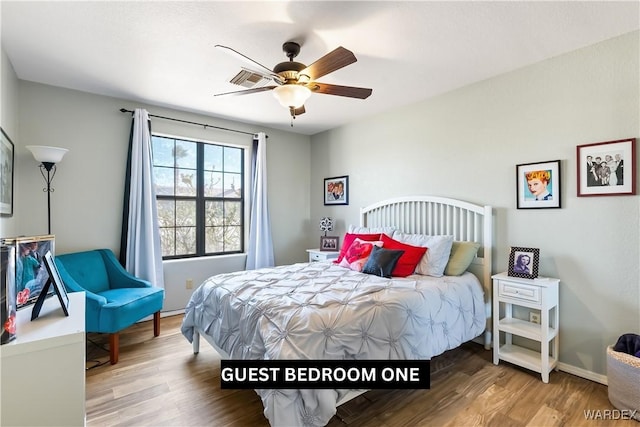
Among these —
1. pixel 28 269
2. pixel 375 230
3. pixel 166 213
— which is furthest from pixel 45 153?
pixel 375 230

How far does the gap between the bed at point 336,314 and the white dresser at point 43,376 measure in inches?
32.0

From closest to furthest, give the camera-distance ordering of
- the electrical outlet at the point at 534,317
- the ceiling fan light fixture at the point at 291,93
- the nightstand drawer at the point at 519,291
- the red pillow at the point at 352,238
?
the ceiling fan light fixture at the point at 291,93
the nightstand drawer at the point at 519,291
the electrical outlet at the point at 534,317
the red pillow at the point at 352,238

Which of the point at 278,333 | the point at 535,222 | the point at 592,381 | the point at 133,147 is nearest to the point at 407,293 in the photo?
the point at 278,333

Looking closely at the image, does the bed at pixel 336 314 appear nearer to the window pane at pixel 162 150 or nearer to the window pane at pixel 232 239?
the window pane at pixel 232 239

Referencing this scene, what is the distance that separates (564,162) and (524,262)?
0.87 m

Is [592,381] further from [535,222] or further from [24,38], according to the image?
[24,38]

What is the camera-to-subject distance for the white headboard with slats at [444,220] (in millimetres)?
2822

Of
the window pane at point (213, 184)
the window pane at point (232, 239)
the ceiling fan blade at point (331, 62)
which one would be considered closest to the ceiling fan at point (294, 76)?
the ceiling fan blade at point (331, 62)

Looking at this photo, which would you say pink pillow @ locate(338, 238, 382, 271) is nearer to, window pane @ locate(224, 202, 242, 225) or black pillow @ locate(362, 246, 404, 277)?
black pillow @ locate(362, 246, 404, 277)

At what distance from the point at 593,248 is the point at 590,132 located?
0.89 meters

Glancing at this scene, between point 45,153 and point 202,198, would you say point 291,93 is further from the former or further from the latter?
point 202,198

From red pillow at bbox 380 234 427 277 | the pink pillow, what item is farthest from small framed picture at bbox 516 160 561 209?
the pink pillow

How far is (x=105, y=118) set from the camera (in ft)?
10.9

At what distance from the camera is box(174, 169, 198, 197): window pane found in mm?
3916
